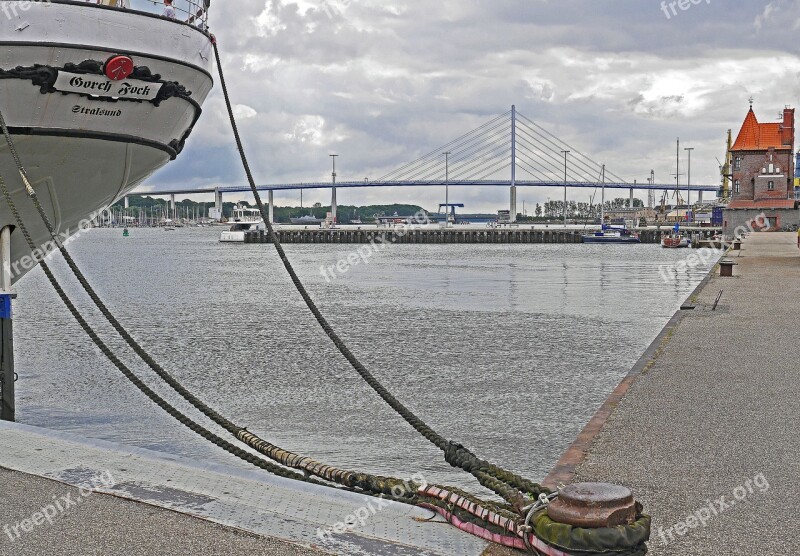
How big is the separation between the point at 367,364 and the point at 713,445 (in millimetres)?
9893

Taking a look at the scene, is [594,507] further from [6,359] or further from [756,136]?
[756,136]

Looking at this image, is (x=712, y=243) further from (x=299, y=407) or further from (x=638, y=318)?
(x=299, y=407)

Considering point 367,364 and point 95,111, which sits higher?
point 95,111

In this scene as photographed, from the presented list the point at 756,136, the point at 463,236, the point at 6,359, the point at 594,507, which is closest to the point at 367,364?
the point at 6,359

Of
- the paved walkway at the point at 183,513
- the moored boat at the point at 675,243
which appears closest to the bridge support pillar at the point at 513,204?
the moored boat at the point at 675,243

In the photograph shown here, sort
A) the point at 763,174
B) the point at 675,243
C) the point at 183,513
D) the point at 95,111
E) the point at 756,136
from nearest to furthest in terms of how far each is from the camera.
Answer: the point at 183,513, the point at 95,111, the point at 675,243, the point at 763,174, the point at 756,136

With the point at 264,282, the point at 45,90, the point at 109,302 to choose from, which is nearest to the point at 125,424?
the point at 45,90

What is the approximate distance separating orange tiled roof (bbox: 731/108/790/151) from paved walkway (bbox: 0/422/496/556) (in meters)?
91.7

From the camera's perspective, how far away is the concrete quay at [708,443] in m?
4.99

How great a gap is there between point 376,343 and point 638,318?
24.9ft

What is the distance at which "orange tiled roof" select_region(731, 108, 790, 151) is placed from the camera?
90000 mm

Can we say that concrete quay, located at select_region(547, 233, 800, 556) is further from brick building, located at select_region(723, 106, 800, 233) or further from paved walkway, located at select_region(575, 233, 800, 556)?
brick building, located at select_region(723, 106, 800, 233)

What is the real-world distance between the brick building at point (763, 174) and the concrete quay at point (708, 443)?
76148mm

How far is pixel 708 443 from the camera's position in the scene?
6.85m
